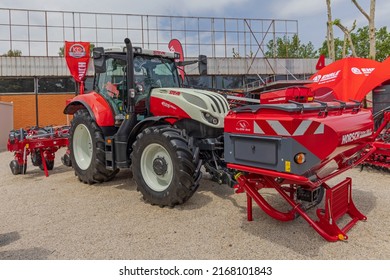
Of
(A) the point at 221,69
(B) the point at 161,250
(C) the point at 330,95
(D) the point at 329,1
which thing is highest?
(D) the point at 329,1

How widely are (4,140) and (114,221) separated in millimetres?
11498

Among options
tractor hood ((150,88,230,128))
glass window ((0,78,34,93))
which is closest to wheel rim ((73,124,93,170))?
tractor hood ((150,88,230,128))

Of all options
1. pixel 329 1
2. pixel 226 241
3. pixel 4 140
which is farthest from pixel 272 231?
pixel 329 1

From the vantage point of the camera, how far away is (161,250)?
10.4ft

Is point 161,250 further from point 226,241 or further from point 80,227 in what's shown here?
point 80,227

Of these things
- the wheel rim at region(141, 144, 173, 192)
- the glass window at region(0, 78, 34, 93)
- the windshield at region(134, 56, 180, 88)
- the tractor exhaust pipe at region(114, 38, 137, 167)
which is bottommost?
the wheel rim at region(141, 144, 173, 192)

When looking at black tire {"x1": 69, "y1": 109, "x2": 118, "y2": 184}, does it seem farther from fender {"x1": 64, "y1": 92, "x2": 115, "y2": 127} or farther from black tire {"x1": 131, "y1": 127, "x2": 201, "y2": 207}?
black tire {"x1": 131, "y1": 127, "x2": 201, "y2": 207}

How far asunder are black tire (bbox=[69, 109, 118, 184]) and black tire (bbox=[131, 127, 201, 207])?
109 centimetres

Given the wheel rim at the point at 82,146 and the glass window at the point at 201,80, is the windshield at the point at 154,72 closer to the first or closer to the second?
the wheel rim at the point at 82,146

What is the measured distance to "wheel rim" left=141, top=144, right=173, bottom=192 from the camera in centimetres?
431

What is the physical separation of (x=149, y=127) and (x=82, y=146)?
2312mm

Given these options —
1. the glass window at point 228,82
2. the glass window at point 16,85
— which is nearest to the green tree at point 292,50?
the glass window at point 228,82

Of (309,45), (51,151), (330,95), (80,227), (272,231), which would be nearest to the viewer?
(272,231)

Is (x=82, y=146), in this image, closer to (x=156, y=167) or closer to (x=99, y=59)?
(x=99, y=59)
